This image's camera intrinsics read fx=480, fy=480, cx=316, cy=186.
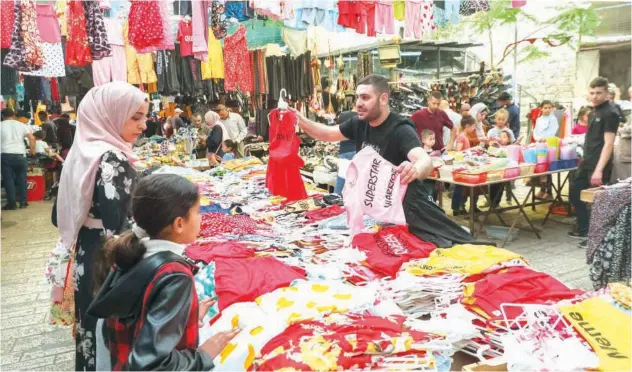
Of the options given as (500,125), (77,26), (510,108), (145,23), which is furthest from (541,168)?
(77,26)

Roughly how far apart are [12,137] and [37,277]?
4689 millimetres

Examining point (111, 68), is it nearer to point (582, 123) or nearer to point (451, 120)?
point (451, 120)

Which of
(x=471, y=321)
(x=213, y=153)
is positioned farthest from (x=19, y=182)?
(x=471, y=321)

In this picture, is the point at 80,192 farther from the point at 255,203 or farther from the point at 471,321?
the point at 255,203

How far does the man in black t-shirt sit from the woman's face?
4.72 meters

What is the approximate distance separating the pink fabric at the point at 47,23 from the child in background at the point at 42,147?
494 centimetres

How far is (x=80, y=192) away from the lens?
2.16 metres

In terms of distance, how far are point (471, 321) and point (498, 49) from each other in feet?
49.4

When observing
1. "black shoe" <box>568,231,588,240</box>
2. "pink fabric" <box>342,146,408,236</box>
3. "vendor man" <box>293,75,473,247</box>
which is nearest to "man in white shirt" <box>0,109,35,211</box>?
"vendor man" <box>293,75,473,247</box>

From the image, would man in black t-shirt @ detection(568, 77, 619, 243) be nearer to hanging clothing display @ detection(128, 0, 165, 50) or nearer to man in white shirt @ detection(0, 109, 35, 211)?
hanging clothing display @ detection(128, 0, 165, 50)

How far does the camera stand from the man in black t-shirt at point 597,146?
5086 mm

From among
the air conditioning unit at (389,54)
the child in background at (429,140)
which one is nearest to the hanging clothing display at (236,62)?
the air conditioning unit at (389,54)

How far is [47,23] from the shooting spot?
576 centimetres

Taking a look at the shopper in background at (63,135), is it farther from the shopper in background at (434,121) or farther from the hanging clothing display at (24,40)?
the shopper in background at (434,121)
